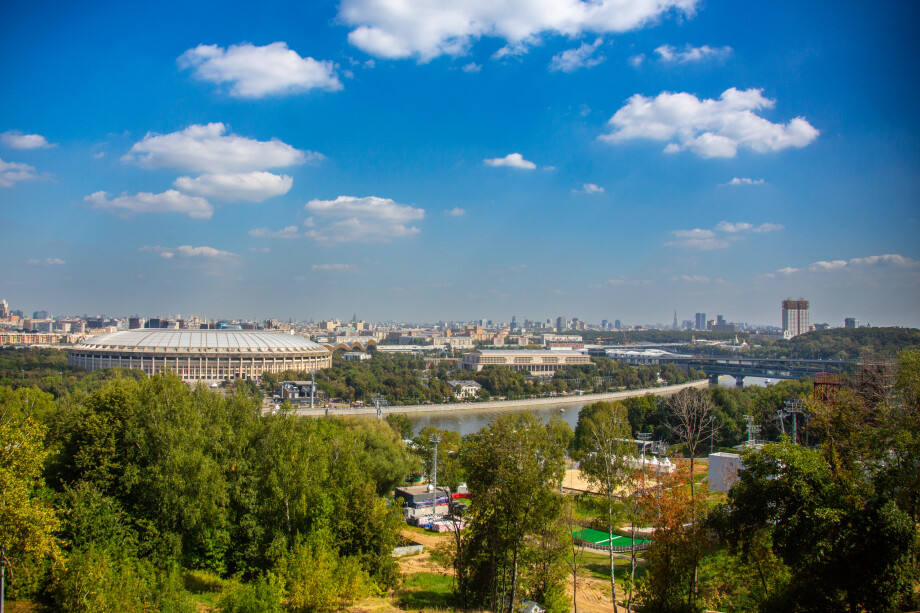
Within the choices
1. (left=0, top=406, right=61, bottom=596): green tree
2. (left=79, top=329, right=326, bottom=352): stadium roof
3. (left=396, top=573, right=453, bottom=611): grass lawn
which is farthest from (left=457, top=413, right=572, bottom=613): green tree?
(left=79, top=329, right=326, bottom=352): stadium roof

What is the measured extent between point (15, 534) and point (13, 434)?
99 centimetres

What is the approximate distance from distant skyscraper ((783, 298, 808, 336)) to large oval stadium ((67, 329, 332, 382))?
4271 inches

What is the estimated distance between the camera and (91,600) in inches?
269

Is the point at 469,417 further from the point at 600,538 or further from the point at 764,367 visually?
the point at 764,367

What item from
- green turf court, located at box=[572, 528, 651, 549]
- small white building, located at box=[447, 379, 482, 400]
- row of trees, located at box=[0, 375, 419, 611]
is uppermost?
row of trees, located at box=[0, 375, 419, 611]

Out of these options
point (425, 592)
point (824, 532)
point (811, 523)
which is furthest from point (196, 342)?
point (824, 532)

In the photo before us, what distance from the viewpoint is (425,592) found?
10.1 metres

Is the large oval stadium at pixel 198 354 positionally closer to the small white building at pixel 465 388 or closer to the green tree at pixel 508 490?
the small white building at pixel 465 388

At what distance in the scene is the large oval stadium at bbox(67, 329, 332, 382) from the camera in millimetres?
51812

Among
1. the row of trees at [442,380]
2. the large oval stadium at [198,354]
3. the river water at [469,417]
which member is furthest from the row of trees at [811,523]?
the large oval stadium at [198,354]

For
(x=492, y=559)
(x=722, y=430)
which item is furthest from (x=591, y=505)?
(x=722, y=430)

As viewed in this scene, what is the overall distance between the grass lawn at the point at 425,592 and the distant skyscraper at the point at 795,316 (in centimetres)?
13569

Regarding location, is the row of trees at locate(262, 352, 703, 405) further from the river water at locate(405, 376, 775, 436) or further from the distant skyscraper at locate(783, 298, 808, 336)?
the distant skyscraper at locate(783, 298, 808, 336)

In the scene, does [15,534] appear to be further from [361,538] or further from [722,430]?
[722,430]
